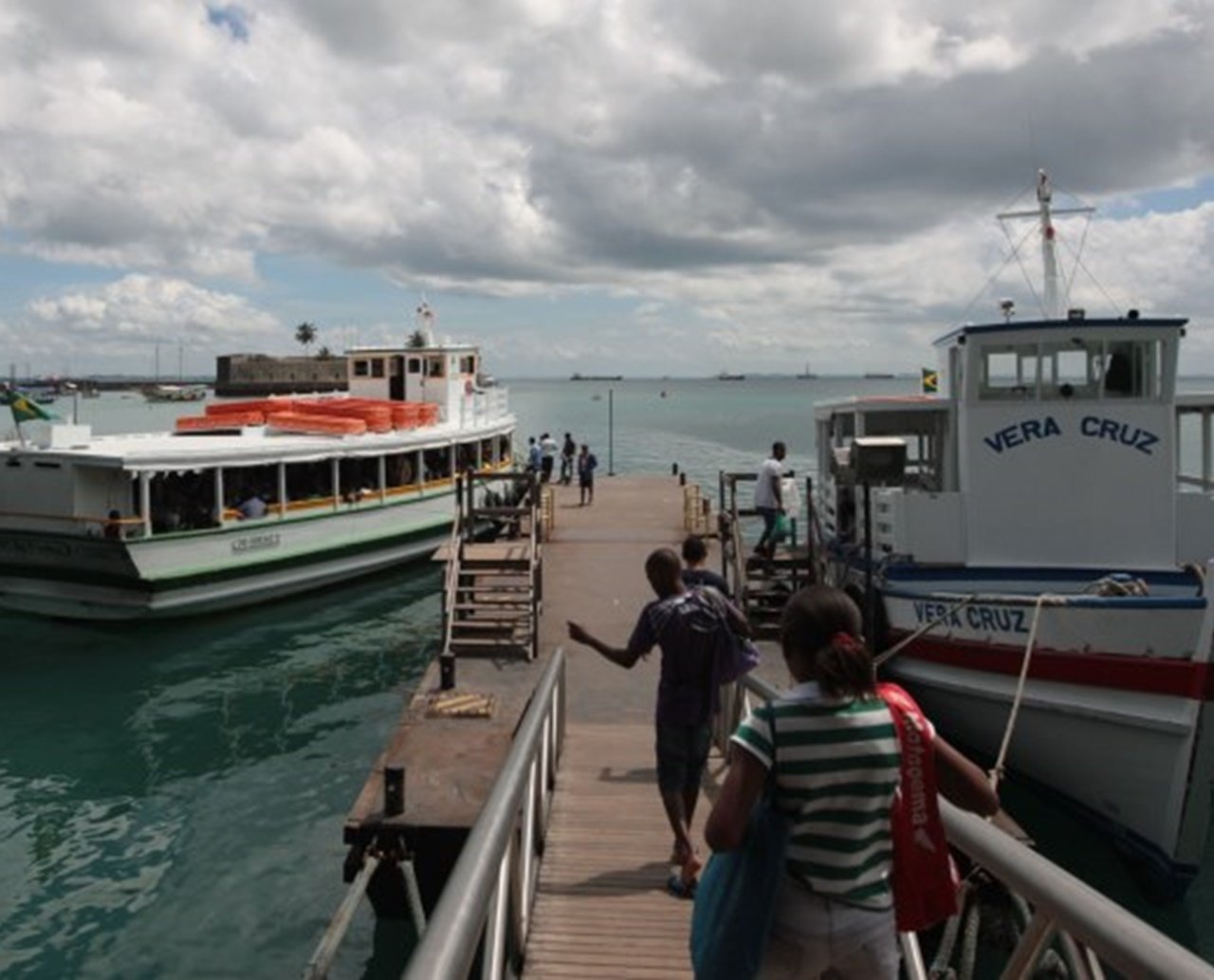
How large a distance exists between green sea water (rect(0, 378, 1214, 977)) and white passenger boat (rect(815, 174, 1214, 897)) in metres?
0.90

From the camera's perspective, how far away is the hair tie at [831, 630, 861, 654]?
2.78m

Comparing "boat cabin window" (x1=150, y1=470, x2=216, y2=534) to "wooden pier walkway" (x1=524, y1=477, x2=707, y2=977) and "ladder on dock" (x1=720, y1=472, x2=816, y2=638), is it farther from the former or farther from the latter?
"ladder on dock" (x1=720, y1=472, x2=816, y2=638)

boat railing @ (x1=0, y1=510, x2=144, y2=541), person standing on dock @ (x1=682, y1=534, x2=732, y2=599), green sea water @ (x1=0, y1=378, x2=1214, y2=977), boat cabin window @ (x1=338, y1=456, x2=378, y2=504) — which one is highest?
boat cabin window @ (x1=338, y1=456, x2=378, y2=504)

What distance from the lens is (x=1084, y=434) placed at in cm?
1114

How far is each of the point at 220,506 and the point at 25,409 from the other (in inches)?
140

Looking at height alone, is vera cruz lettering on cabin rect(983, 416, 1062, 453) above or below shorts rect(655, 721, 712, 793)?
above

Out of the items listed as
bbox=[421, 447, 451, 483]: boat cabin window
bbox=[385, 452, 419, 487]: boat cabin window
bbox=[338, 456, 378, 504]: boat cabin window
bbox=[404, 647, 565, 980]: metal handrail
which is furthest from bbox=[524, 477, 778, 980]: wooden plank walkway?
bbox=[421, 447, 451, 483]: boat cabin window

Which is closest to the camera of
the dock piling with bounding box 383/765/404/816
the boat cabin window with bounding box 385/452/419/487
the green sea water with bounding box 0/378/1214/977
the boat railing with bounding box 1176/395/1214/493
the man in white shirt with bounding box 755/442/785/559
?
the dock piling with bounding box 383/765/404/816

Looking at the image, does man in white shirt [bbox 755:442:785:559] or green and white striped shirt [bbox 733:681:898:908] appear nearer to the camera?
green and white striped shirt [bbox 733:681:898:908]

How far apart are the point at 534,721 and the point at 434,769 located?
10.8ft

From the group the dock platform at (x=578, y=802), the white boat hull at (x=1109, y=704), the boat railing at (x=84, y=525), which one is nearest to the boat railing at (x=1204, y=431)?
the white boat hull at (x=1109, y=704)

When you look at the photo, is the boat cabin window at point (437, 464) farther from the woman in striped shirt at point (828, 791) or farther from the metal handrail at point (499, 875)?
the woman in striped shirt at point (828, 791)

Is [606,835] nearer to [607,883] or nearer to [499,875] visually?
[607,883]

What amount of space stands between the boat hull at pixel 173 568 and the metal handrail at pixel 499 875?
12489mm
